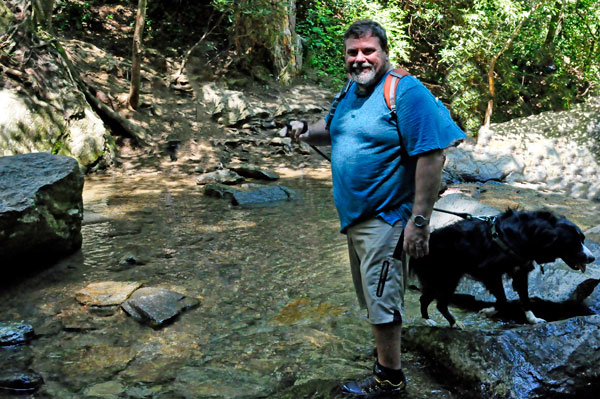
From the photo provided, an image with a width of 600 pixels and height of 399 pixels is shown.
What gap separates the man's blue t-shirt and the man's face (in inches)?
2.7

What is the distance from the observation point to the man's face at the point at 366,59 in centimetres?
277

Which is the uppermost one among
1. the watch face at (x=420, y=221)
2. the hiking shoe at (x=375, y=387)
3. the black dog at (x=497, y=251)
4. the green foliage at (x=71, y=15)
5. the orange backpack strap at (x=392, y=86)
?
the green foliage at (x=71, y=15)

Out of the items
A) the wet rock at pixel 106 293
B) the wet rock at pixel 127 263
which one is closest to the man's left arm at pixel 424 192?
the wet rock at pixel 106 293

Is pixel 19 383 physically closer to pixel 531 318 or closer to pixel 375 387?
pixel 375 387

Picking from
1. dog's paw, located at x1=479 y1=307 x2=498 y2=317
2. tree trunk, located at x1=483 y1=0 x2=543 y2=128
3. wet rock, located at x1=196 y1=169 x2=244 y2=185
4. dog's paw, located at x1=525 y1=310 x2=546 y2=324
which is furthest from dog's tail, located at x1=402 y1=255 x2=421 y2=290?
tree trunk, located at x1=483 y1=0 x2=543 y2=128

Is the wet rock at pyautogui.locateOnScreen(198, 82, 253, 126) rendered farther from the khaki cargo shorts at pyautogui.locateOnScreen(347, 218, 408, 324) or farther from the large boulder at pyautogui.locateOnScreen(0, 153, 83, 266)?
the khaki cargo shorts at pyautogui.locateOnScreen(347, 218, 408, 324)

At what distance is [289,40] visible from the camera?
1588 cm

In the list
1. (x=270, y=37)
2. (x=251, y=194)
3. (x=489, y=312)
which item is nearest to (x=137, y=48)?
(x=270, y=37)

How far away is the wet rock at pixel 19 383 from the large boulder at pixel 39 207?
6.30ft

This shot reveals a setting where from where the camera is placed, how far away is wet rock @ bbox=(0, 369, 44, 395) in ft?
10.2

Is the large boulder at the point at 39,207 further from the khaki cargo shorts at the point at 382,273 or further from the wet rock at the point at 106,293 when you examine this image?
the khaki cargo shorts at the point at 382,273

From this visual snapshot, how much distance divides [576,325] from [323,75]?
559 inches

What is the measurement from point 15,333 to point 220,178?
639 cm

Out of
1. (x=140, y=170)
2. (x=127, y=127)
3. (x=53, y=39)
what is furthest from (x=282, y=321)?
(x=53, y=39)
